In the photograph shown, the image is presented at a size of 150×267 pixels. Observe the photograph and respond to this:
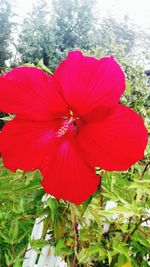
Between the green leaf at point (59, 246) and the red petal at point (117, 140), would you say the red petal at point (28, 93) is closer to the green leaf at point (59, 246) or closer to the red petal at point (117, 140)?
the red petal at point (117, 140)

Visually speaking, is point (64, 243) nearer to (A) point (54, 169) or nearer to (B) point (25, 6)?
(A) point (54, 169)

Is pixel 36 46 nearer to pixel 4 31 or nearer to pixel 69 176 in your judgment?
pixel 4 31

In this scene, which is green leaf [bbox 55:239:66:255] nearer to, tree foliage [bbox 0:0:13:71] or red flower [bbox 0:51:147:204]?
red flower [bbox 0:51:147:204]

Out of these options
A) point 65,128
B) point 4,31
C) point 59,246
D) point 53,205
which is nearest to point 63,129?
point 65,128


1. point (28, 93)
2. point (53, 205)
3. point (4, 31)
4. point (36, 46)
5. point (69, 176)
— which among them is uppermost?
point (28, 93)

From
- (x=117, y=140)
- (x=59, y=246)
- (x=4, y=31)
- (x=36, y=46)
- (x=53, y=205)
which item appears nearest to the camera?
(x=117, y=140)

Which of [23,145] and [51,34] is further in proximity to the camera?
[51,34]

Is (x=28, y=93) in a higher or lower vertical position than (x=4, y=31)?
higher
